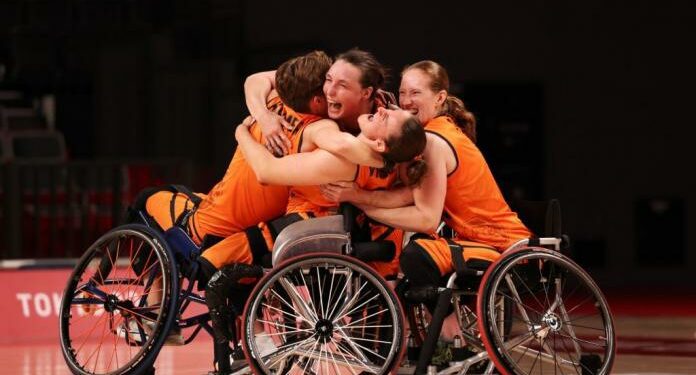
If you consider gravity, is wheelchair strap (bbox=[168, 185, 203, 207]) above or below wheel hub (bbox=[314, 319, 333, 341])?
above

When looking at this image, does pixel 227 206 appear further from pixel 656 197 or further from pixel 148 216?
pixel 656 197

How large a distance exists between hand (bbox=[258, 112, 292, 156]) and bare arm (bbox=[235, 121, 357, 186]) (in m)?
0.05

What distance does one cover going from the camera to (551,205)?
15.9 ft

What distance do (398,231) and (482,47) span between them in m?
7.74

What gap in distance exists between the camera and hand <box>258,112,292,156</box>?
4.70 metres

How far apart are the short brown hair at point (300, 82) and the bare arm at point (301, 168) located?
0.69ft

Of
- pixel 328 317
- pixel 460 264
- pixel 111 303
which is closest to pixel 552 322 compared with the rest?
pixel 460 264

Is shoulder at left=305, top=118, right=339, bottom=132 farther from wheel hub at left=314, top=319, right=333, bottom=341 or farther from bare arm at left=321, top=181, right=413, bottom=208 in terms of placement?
wheel hub at left=314, top=319, right=333, bottom=341

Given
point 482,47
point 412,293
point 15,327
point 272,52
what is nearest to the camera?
point 412,293

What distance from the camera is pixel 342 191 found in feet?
15.0

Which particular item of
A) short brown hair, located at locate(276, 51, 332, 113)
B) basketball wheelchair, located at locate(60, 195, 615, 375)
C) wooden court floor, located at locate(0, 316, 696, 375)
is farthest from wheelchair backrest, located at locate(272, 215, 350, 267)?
wooden court floor, located at locate(0, 316, 696, 375)

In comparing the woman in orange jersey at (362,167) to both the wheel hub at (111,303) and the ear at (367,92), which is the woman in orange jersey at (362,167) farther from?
the wheel hub at (111,303)

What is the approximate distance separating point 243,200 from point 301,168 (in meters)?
0.39

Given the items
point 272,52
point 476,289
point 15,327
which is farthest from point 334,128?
point 272,52
